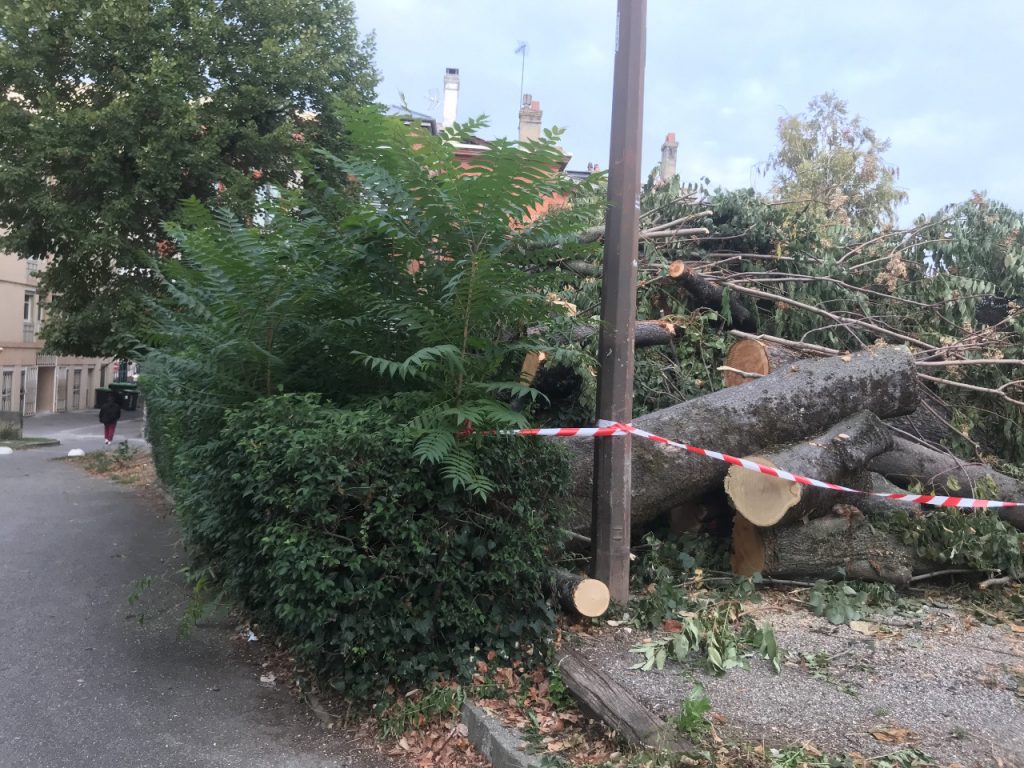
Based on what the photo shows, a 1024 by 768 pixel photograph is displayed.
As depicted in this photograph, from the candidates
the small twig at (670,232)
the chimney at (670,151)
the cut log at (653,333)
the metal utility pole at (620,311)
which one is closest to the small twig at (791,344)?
the cut log at (653,333)

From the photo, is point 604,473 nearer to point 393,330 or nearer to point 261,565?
point 393,330

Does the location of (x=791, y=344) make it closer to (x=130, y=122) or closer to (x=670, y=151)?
(x=130, y=122)

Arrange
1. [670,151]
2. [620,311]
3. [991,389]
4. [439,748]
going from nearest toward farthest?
[439,748] < [620,311] < [991,389] < [670,151]

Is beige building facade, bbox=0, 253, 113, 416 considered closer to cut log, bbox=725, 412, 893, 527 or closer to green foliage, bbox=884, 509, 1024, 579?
cut log, bbox=725, 412, 893, 527

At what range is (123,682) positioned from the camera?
15.4 feet

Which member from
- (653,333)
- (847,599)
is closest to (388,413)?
(847,599)

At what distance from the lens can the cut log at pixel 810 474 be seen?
529cm

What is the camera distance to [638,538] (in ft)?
19.7

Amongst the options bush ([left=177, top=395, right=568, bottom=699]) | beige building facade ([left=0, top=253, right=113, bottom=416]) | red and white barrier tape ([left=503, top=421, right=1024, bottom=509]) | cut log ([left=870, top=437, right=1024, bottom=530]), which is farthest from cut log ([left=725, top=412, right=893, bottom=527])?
beige building facade ([left=0, top=253, right=113, bottom=416])

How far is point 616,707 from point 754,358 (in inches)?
169

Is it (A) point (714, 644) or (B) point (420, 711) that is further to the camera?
(A) point (714, 644)

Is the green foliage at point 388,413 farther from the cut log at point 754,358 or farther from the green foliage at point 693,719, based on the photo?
the cut log at point 754,358

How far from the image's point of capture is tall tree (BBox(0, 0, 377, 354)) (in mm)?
13258

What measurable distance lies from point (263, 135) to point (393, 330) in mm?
12174
